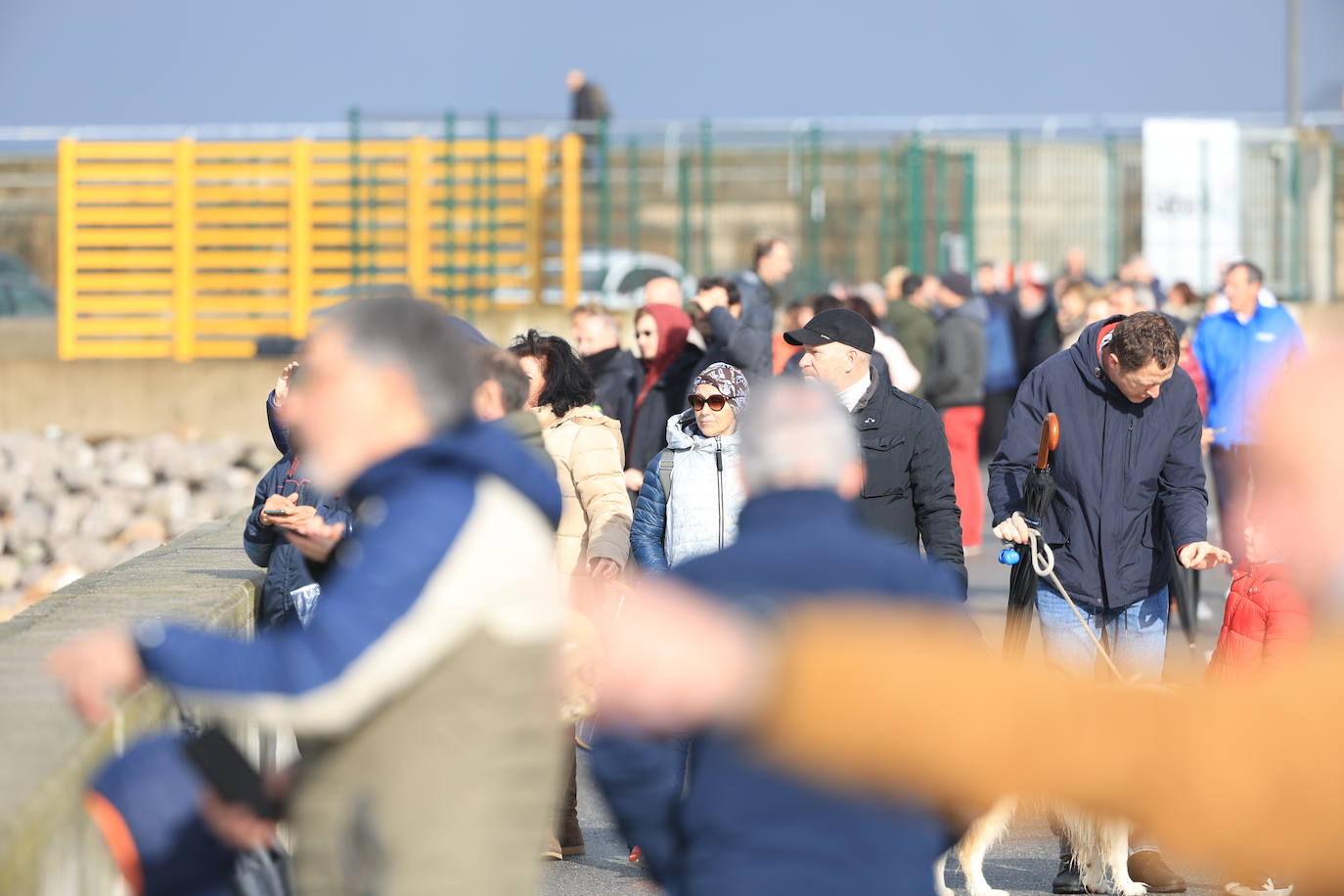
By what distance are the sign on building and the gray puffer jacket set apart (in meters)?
17.1

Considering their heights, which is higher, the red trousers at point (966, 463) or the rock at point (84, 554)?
the red trousers at point (966, 463)

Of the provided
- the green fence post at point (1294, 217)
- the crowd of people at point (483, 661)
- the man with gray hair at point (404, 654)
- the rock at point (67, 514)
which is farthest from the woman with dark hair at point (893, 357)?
the green fence post at point (1294, 217)

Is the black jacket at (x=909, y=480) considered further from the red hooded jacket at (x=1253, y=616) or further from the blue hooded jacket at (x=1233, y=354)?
the blue hooded jacket at (x=1233, y=354)

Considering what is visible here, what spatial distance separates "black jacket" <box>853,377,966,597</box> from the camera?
666cm

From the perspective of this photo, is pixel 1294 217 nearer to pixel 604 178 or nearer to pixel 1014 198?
pixel 1014 198

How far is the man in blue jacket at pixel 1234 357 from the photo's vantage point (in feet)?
34.3

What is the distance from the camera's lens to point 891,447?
669cm

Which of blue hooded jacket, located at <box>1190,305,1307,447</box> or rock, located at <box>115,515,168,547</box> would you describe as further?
rock, located at <box>115,515,168,547</box>

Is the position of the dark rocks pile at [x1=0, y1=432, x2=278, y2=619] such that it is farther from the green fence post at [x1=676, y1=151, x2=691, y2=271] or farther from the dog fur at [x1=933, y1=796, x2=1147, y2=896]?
the dog fur at [x1=933, y1=796, x2=1147, y2=896]

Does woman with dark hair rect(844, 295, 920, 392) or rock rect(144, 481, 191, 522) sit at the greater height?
woman with dark hair rect(844, 295, 920, 392)

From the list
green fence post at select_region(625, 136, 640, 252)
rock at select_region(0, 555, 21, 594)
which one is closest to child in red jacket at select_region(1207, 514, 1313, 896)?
rock at select_region(0, 555, 21, 594)

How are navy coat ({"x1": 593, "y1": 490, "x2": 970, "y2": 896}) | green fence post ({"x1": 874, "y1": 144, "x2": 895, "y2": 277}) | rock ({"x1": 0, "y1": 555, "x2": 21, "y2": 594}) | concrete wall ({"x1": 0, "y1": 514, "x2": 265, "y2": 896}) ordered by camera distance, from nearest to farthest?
navy coat ({"x1": 593, "y1": 490, "x2": 970, "y2": 896}) → concrete wall ({"x1": 0, "y1": 514, "x2": 265, "y2": 896}) → rock ({"x1": 0, "y1": 555, "x2": 21, "y2": 594}) → green fence post ({"x1": 874, "y1": 144, "x2": 895, "y2": 277})

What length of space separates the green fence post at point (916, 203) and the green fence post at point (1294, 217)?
204 inches

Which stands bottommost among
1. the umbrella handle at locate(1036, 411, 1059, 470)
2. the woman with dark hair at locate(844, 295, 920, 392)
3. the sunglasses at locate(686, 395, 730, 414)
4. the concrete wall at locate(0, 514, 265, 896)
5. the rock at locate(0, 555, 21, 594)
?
the rock at locate(0, 555, 21, 594)
